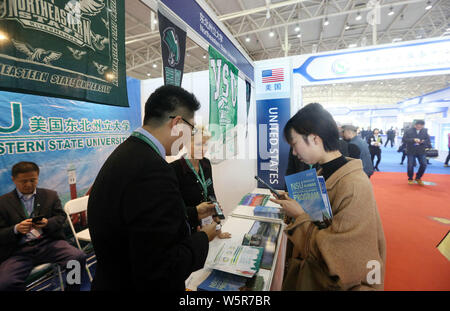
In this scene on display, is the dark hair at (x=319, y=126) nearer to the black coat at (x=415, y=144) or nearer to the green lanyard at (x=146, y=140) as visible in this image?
the green lanyard at (x=146, y=140)

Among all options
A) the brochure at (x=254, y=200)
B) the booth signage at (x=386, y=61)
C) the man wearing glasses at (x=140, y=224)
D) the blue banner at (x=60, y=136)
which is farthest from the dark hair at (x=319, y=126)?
the blue banner at (x=60, y=136)

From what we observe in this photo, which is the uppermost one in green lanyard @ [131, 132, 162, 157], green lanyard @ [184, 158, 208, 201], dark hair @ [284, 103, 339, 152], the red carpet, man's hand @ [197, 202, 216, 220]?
dark hair @ [284, 103, 339, 152]

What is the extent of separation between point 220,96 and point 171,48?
899 mm

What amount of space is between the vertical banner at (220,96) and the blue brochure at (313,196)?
4.09 ft

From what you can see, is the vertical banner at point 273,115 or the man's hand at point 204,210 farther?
the vertical banner at point 273,115

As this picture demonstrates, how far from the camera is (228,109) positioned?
2.56 meters

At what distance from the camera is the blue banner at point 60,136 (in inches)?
104

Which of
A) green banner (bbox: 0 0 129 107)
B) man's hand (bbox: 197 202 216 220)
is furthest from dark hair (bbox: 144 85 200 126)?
man's hand (bbox: 197 202 216 220)

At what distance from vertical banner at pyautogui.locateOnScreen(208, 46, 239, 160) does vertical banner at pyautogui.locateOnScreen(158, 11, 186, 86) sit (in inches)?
20.0

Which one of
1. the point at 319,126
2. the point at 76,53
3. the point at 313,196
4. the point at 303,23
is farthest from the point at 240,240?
the point at 303,23

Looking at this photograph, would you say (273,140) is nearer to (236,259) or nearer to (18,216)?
(236,259)

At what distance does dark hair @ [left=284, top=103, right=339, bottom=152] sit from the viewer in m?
1.05

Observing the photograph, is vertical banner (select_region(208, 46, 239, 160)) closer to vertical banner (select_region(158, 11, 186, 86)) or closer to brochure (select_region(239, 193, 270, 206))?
vertical banner (select_region(158, 11, 186, 86))

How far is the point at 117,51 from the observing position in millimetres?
1047
